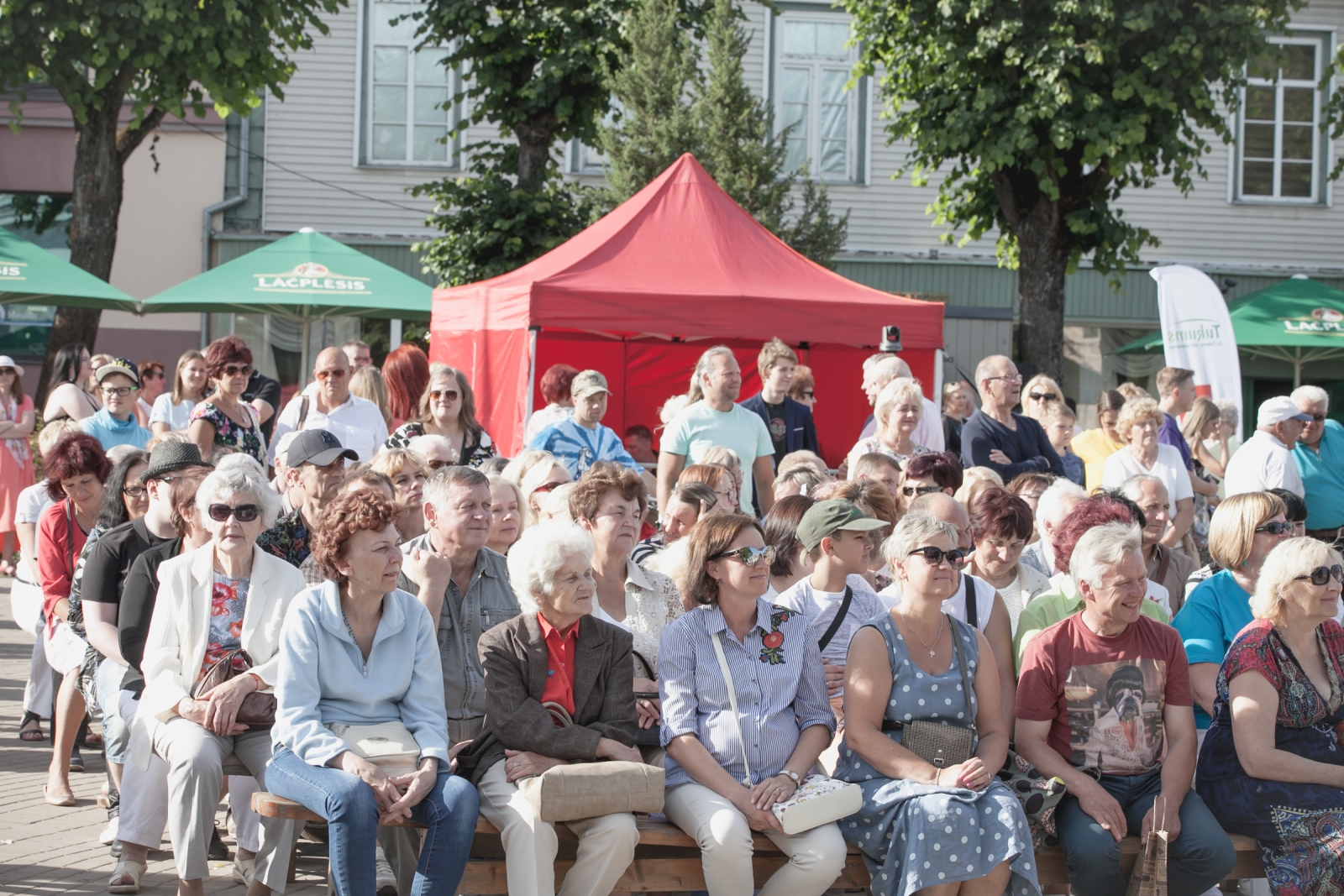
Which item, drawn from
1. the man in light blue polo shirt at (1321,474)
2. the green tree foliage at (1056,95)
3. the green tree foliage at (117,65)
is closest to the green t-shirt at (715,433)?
the man in light blue polo shirt at (1321,474)

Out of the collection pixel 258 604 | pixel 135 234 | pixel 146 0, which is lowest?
pixel 258 604

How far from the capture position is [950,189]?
52.7ft

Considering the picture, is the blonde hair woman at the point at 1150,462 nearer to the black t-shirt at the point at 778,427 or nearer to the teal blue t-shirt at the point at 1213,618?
the black t-shirt at the point at 778,427

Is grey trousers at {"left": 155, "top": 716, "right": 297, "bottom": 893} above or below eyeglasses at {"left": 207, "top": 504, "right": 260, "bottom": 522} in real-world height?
below

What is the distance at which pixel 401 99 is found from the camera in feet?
66.3

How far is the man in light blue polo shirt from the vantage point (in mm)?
9438

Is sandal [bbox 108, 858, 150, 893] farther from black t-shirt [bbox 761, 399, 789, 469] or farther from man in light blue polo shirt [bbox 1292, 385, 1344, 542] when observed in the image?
man in light blue polo shirt [bbox 1292, 385, 1344, 542]

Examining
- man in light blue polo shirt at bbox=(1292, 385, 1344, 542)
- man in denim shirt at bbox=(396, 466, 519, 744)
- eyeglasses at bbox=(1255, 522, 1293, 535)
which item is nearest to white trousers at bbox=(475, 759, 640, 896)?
man in denim shirt at bbox=(396, 466, 519, 744)

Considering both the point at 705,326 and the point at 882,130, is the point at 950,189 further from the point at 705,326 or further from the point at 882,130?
the point at 705,326

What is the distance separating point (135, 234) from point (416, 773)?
17229mm

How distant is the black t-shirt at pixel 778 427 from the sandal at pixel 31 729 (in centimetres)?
434

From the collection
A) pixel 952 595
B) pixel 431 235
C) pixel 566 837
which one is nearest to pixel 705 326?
pixel 952 595

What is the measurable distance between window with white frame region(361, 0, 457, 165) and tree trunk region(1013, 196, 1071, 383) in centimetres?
904

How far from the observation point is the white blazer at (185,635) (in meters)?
4.61
